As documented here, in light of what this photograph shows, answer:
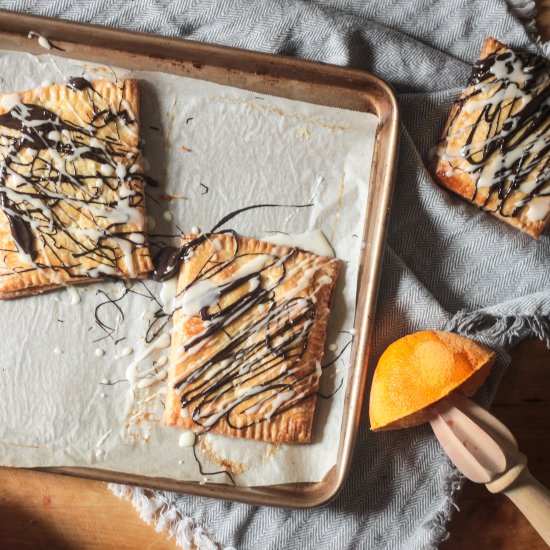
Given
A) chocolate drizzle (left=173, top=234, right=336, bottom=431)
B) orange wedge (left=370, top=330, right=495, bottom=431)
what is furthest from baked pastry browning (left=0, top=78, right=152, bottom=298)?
orange wedge (left=370, top=330, right=495, bottom=431)

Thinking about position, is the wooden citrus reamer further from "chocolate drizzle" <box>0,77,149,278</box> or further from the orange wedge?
"chocolate drizzle" <box>0,77,149,278</box>

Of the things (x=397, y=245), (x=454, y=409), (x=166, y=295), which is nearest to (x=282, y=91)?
(x=397, y=245)

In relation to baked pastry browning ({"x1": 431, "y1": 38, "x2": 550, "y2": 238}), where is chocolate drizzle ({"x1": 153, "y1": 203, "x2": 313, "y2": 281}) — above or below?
below

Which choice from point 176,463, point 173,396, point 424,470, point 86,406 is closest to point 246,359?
point 173,396

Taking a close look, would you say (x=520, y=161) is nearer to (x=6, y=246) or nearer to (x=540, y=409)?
(x=540, y=409)

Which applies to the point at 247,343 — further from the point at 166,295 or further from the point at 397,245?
the point at 397,245
